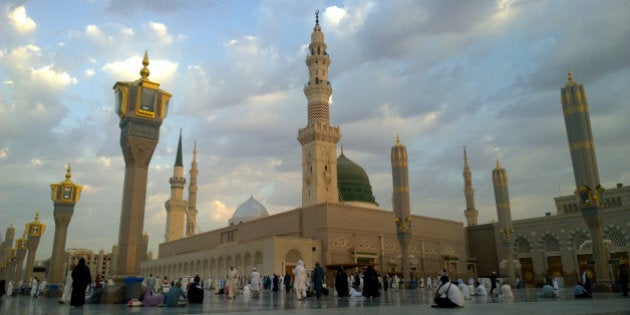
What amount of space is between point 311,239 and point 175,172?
30926 mm

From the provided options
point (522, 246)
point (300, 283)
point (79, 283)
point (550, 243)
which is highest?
point (550, 243)

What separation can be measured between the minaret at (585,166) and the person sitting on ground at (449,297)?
12.2 meters

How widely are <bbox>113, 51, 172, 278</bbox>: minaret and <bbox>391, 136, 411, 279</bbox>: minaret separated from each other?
54.3 feet

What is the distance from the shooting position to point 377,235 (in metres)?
38.3

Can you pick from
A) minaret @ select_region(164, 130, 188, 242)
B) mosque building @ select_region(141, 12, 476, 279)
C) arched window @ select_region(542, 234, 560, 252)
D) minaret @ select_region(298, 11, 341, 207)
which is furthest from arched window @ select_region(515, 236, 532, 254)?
minaret @ select_region(164, 130, 188, 242)

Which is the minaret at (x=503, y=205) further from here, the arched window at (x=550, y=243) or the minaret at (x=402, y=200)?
the arched window at (x=550, y=243)

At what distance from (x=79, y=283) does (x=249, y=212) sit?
41.9 metres

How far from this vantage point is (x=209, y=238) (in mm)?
48375

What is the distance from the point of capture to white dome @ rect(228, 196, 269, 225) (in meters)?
51.8

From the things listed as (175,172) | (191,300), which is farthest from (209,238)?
(191,300)

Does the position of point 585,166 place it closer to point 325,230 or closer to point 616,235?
point 616,235

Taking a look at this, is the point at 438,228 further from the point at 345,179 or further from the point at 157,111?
the point at 157,111

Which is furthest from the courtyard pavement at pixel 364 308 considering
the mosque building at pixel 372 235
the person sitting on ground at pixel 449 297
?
the mosque building at pixel 372 235

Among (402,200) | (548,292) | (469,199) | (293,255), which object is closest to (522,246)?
(469,199)
